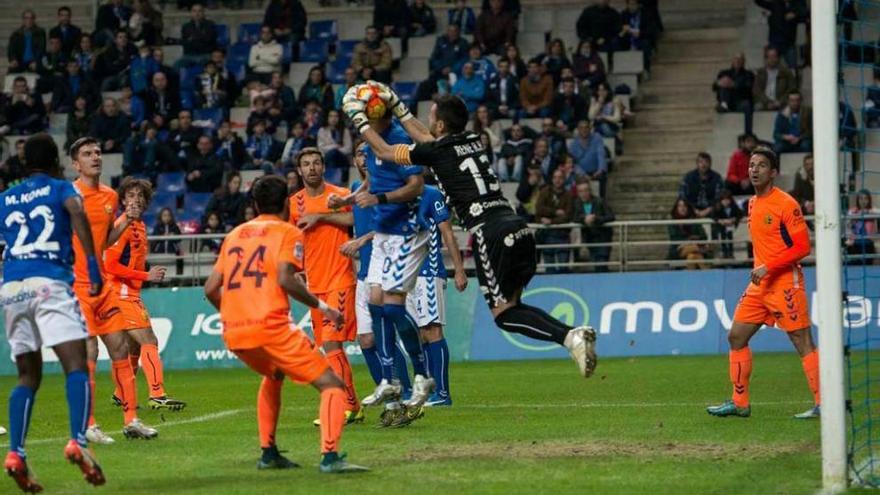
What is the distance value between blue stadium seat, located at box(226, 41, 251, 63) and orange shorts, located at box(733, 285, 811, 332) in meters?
21.7

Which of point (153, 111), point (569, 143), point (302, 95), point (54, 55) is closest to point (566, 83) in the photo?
point (569, 143)

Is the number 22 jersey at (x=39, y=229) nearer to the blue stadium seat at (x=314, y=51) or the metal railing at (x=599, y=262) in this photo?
the metal railing at (x=599, y=262)

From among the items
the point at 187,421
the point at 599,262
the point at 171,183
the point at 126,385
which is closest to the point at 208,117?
the point at 171,183

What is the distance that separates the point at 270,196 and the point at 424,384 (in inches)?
124

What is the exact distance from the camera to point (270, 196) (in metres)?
9.99

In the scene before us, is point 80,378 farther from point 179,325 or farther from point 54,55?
point 54,55

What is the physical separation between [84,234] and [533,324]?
3593mm

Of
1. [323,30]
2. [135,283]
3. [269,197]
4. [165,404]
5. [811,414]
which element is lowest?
[165,404]

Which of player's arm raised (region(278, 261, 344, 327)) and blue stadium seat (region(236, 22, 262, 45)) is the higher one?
blue stadium seat (region(236, 22, 262, 45))

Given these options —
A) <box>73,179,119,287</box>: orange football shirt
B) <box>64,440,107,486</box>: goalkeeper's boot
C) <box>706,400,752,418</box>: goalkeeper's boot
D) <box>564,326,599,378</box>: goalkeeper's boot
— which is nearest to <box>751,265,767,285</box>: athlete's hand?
<box>706,400,752,418</box>: goalkeeper's boot

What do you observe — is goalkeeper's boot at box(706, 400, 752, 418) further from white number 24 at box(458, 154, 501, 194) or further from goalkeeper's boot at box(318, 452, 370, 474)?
goalkeeper's boot at box(318, 452, 370, 474)

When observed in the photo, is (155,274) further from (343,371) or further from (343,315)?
(343,371)

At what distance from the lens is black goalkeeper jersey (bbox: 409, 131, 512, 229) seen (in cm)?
1172

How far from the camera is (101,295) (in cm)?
1311
